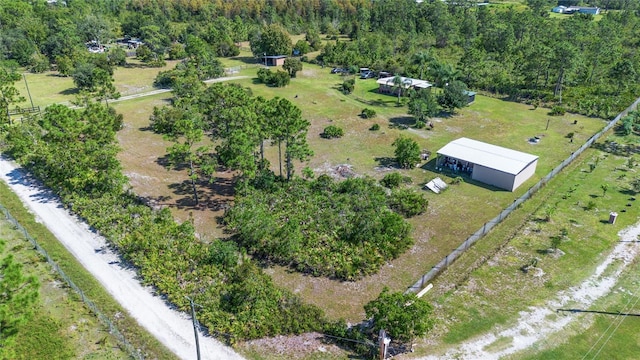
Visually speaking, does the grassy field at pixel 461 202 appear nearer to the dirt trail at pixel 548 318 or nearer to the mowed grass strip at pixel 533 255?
the mowed grass strip at pixel 533 255

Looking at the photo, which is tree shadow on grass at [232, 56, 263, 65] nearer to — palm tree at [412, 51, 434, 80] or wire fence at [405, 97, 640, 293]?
palm tree at [412, 51, 434, 80]

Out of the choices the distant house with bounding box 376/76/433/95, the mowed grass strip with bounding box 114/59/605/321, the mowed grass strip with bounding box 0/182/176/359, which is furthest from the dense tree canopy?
the distant house with bounding box 376/76/433/95

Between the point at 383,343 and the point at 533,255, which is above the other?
the point at 383,343

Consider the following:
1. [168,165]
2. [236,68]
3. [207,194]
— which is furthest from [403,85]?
[207,194]

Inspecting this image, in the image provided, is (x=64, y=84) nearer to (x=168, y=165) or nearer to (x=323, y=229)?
(x=168, y=165)

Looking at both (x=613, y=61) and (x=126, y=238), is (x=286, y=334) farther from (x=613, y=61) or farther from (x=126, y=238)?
(x=613, y=61)
